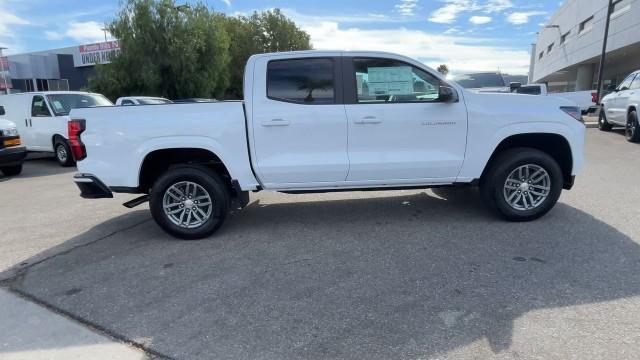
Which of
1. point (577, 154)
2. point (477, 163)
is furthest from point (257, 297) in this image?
point (577, 154)

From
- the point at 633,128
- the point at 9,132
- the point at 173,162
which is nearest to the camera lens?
the point at 173,162

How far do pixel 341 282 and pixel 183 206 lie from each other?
2.21 m

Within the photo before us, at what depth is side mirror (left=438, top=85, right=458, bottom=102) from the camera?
15.5 ft

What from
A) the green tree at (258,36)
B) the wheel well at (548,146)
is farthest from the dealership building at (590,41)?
the wheel well at (548,146)

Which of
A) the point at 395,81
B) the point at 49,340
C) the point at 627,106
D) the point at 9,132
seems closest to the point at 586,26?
the point at 627,106

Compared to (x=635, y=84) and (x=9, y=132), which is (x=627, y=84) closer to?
(x=635, y=84)

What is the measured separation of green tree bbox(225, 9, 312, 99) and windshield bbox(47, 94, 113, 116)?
22.5m

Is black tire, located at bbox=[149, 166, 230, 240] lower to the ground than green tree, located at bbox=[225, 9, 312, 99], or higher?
lower

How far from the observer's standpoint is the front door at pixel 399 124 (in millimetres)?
4809

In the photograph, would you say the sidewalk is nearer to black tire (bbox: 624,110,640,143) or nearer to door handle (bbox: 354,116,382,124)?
door handle (bbox: 354,116,382,124)

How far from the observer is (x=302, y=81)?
486cm

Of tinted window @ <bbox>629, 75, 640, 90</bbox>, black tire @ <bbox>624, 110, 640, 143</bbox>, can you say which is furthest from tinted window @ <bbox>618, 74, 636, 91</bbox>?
black tire @ <bbox>624, 110, 640, 143</bbox>

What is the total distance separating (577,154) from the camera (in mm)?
5047

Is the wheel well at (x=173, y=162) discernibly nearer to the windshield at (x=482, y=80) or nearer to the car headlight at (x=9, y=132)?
the car headlight at (x=9, y=132)
